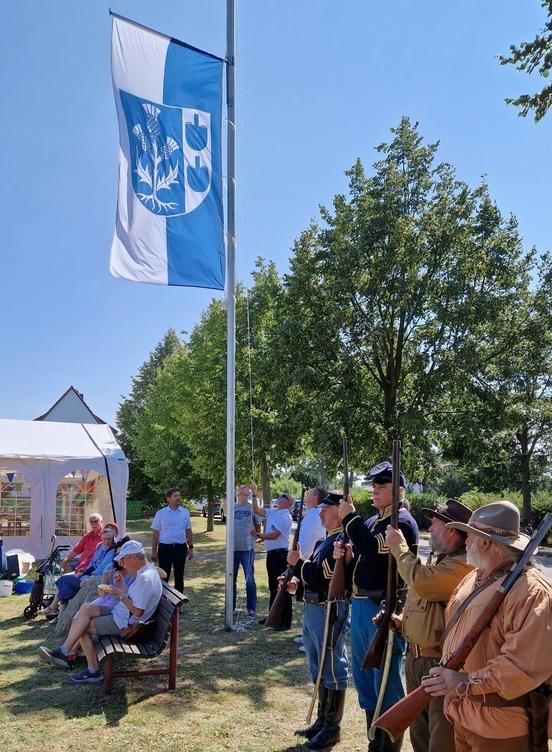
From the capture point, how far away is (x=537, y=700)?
8.52 ft

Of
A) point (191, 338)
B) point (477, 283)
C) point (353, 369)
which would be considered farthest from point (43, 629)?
point (191, 338)

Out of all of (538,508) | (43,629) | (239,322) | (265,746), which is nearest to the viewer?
(265,746)

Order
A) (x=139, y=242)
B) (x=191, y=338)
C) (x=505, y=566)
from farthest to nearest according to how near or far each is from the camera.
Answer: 1. (x=191, y=338)
2. (x=139, y=242)
3. (x=505, y=566)

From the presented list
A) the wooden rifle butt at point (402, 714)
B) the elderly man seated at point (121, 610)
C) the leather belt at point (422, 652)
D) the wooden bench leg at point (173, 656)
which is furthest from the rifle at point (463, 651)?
the elderly man seated at point (121, 610)

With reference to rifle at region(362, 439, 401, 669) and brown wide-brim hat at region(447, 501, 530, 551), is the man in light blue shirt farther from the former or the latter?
brown wide-brim hat at region(447, 501, 530, 551)

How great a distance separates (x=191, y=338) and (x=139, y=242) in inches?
760

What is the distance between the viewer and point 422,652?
3.61 m

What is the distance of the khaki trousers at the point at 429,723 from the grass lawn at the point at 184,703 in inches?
44.9

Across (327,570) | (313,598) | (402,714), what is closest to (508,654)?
(402,714)

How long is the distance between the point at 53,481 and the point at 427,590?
1303 centimetres

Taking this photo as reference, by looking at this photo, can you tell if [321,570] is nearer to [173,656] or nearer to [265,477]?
[173,656]

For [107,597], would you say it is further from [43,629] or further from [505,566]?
[505,566]

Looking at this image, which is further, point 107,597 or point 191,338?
point 191,338

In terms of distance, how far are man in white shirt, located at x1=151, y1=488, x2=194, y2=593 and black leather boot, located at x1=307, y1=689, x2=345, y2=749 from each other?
5.40 meters
